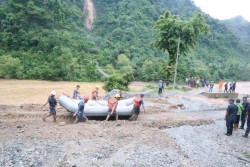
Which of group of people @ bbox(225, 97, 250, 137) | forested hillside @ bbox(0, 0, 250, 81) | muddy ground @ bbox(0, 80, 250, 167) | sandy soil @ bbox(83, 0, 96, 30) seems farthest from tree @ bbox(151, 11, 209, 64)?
sandy soil @ bbox(83, 0, 96, 30)

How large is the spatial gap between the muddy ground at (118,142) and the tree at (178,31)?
15504 mm

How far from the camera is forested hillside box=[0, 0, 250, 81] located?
156 ft

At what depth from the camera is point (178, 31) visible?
2973cm

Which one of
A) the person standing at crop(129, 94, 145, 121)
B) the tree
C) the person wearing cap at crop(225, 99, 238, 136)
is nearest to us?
the person wearing cap at crop(225, 99, 238, 136)

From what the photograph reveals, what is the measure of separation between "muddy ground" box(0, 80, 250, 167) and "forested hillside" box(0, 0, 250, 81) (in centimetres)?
1827

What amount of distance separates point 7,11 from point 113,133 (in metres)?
52.0

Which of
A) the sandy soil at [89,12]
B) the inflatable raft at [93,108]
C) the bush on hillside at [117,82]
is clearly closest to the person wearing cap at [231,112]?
the inflatable raft at [93,108]

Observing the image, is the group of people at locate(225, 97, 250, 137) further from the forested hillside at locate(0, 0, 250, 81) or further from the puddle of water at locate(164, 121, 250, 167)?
the forested hillside at locate(0, 0, 250, 81)

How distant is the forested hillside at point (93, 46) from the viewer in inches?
1874

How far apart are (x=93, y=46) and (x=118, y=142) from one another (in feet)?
175

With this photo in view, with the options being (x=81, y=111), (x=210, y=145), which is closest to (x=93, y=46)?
(x=81, y=111)

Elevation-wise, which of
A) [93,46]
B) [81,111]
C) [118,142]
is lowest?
[118,142]

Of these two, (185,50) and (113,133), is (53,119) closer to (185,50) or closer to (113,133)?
(113,133)

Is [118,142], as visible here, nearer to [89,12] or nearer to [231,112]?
[231,112]
